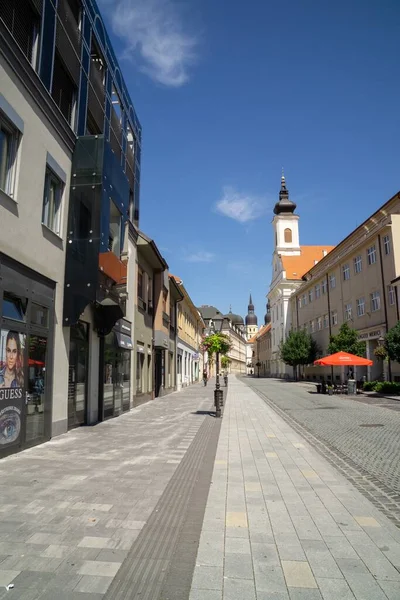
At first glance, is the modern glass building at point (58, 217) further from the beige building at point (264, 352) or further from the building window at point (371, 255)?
the beige building at point (264, 352)

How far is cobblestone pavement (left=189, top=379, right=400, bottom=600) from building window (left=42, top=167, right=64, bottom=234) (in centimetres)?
649

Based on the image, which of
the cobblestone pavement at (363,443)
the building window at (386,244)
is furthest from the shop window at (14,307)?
the building window at (386,244)

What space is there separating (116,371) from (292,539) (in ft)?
36.1

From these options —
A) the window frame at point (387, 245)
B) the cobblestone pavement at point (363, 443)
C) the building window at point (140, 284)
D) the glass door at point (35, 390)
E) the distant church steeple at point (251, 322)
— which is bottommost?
the cobblestone pavement at point (363, 443)

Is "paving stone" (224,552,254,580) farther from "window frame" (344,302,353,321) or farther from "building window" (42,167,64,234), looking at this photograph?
"window frame" (344,302,353,321)

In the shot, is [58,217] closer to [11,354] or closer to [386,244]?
[11,354]

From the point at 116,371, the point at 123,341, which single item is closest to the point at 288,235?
the point at 123,341

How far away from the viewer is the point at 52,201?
10.2 m

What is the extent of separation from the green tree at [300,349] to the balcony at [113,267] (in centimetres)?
3947

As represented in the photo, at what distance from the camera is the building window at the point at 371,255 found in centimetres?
3588

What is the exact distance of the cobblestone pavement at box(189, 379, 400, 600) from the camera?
327 cm

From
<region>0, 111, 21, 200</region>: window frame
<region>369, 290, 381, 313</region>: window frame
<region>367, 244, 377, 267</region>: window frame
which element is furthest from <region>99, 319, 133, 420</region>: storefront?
<region>367, 244, 377, 267</region>: window frame

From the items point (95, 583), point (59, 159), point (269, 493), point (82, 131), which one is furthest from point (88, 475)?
point (82, 131)

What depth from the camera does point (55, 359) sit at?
9773 mm
